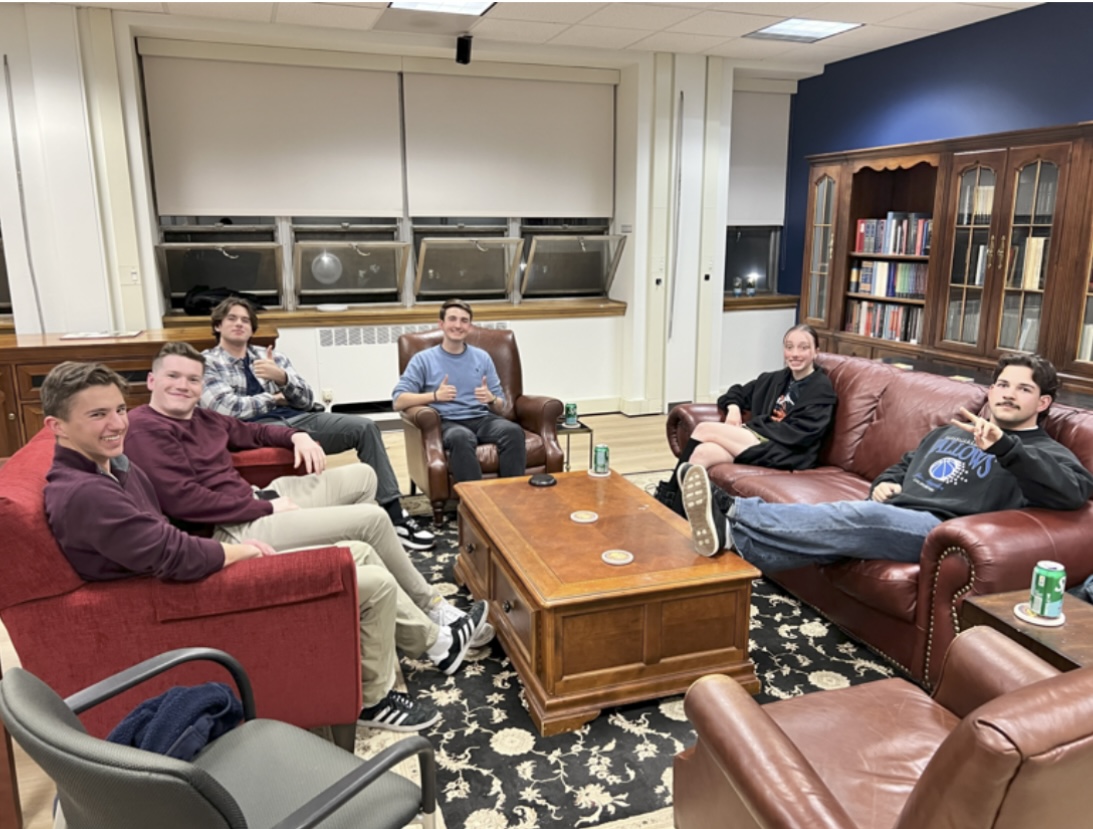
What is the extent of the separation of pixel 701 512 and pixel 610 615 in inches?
17.1

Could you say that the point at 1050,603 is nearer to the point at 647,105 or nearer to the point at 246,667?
the point at 246,667

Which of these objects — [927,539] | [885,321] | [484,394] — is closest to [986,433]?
A: [927,539]

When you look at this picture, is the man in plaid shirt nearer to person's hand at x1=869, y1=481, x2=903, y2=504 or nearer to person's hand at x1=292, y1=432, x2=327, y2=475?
person's hand at x1=292, y1=432, x2=327, y2=475

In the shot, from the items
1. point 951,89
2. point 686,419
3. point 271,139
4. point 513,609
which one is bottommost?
point 513,609

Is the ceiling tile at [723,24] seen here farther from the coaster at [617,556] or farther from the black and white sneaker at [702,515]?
the coaster at [617,556]

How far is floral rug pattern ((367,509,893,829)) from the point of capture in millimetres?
1931

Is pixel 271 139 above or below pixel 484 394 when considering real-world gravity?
above

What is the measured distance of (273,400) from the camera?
3688 mm

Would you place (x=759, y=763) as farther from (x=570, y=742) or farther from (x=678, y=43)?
(x=678, y=43)

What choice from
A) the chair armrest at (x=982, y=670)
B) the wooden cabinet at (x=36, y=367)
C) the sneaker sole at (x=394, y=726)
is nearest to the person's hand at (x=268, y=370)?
the wooden cabinet at (x=36, y=367)

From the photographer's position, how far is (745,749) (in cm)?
130

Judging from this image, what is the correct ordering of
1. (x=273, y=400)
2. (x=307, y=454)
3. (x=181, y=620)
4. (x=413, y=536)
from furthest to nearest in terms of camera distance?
→ (x=273, y=400) < (x=413, y=536) < (x=307, y=454) < (x=181, y=620)

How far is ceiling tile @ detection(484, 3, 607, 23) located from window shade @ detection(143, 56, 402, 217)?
122 cm

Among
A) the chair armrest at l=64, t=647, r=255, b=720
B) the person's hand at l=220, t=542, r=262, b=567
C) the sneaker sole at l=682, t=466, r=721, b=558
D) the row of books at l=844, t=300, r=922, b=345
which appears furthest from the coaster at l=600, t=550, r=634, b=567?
the row of books at l=844, t=300, r=922, b=345
